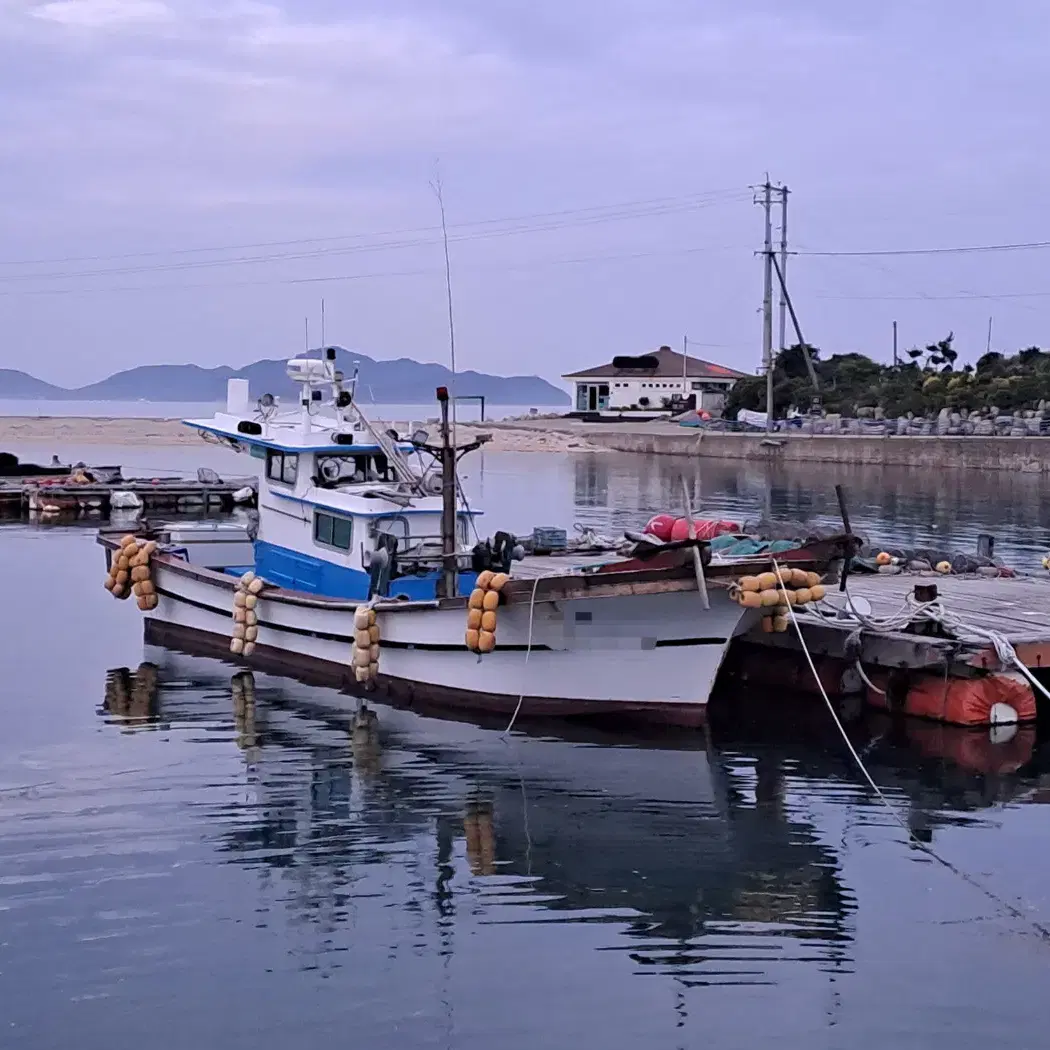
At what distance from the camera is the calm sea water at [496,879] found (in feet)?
26.3

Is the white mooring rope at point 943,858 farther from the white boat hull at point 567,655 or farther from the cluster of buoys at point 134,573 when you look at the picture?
the cluster of buoys at point 134,573

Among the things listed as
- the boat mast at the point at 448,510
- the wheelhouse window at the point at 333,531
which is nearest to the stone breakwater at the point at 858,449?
the wheelhouse window at the point at 333,531

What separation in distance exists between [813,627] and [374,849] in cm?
663

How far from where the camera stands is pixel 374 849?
10938 millimetres

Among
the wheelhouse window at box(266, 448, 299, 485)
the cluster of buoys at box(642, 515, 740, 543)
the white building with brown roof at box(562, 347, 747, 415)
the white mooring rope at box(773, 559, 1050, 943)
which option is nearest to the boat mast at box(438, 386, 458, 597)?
the wheelhouse window at box(266, 448, 299, 485)

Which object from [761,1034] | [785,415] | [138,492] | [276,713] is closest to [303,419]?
[276,713]

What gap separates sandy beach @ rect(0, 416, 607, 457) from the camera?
269ft

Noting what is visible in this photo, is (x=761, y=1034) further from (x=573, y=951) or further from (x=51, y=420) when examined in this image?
(x=51, y=420)

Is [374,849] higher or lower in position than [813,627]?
lower

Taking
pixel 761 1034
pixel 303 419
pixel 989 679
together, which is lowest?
pixel 761 1034

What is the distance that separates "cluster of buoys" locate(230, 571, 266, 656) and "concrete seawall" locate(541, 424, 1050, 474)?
44.9 metres

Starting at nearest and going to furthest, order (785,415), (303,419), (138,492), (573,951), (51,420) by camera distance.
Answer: (573,951)
(303,419)
(138,492)
(785,415)
(51,420)

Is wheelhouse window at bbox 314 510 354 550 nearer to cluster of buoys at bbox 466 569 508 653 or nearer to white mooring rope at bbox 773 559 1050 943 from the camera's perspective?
cluster of buoys at bbox 466 569 508 653

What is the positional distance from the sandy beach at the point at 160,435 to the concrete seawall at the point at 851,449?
5853mm
